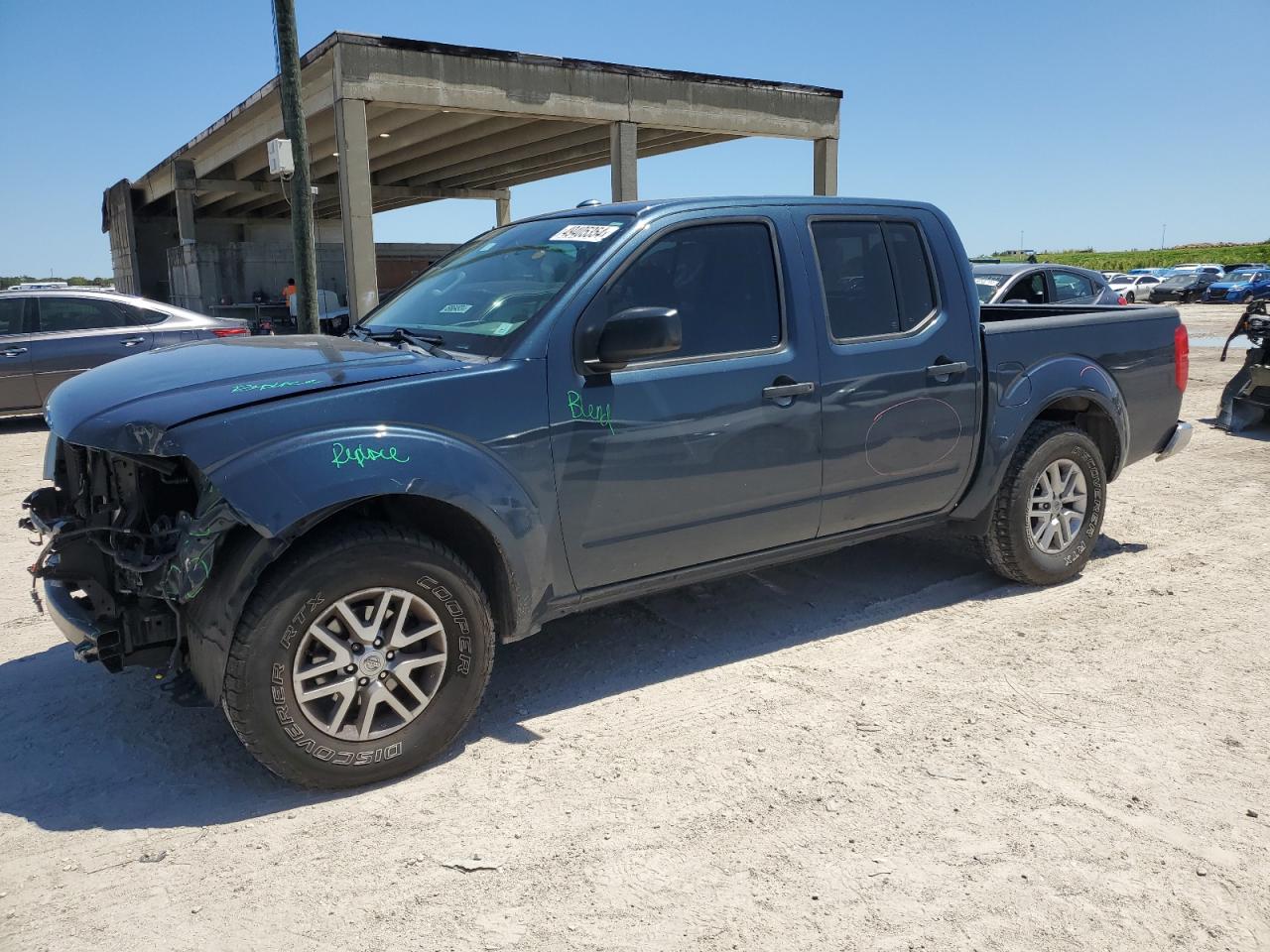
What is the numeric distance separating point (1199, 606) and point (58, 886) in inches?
192

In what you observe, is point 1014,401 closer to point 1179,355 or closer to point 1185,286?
point 1179,355

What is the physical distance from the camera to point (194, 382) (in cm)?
320

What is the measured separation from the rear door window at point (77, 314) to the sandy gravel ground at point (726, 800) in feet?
23.3

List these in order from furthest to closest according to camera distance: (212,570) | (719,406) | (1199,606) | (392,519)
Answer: (1199,606) < (719,406) < (392,519) < (212,570)

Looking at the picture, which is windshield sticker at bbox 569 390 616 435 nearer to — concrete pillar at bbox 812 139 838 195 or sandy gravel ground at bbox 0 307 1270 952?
sandy gravel ground at bbox 0 307 1270 952

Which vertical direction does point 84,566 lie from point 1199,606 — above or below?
above

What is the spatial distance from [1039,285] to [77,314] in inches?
448

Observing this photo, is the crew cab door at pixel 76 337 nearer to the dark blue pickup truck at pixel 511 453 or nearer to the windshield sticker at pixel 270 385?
the dark blue pickup truck at pixel 511 453

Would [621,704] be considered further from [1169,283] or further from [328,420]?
[1169,283]

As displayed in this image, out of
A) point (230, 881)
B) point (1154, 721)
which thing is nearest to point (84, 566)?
point (230, 881)

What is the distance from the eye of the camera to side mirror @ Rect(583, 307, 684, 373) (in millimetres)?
3396

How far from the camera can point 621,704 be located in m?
3.82

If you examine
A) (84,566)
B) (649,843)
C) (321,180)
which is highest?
(321,180)

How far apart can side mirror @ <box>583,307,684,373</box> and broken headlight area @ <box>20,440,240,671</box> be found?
1.38 m
